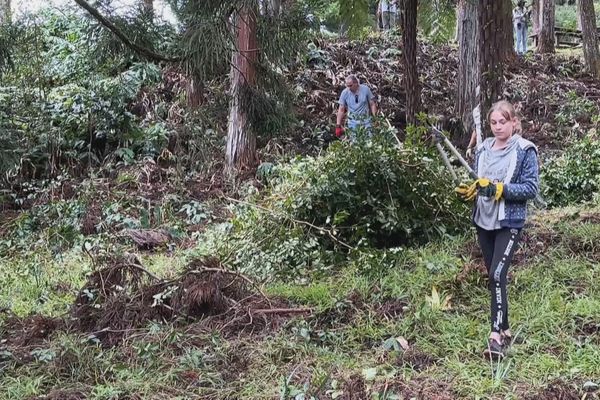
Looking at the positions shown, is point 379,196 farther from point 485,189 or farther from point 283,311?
point 485,189

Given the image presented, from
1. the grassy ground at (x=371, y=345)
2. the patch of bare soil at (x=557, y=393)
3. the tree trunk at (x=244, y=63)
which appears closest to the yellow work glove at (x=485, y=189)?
the grassy ground at (x=371, y=345)

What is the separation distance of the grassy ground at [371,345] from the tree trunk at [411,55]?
4.42 m

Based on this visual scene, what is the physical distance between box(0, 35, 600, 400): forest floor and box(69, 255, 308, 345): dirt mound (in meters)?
0.01

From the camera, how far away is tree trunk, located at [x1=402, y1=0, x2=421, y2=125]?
29.0 feet

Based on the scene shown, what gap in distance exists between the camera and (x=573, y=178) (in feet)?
26.0

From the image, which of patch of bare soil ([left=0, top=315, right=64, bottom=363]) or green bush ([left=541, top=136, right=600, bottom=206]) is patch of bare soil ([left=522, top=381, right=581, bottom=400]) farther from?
green bush ([left=541, top=136, right=600, bottom=206])

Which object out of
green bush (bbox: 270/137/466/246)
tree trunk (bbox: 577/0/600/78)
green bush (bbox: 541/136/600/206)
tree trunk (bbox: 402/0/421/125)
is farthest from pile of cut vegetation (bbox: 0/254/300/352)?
tree trunk (bbox: 577/0/600/78)

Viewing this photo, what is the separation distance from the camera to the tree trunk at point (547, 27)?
16.1 m

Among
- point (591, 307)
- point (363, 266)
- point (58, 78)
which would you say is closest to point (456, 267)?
point (363, 266)

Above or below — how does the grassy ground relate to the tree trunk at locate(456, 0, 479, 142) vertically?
below

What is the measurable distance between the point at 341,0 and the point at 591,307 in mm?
5065

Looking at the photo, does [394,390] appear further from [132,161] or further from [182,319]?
[132,161]

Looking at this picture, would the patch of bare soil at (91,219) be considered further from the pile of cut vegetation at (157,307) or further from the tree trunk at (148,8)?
the tree trunk at (148,8)

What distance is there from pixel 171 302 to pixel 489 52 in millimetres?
3847
